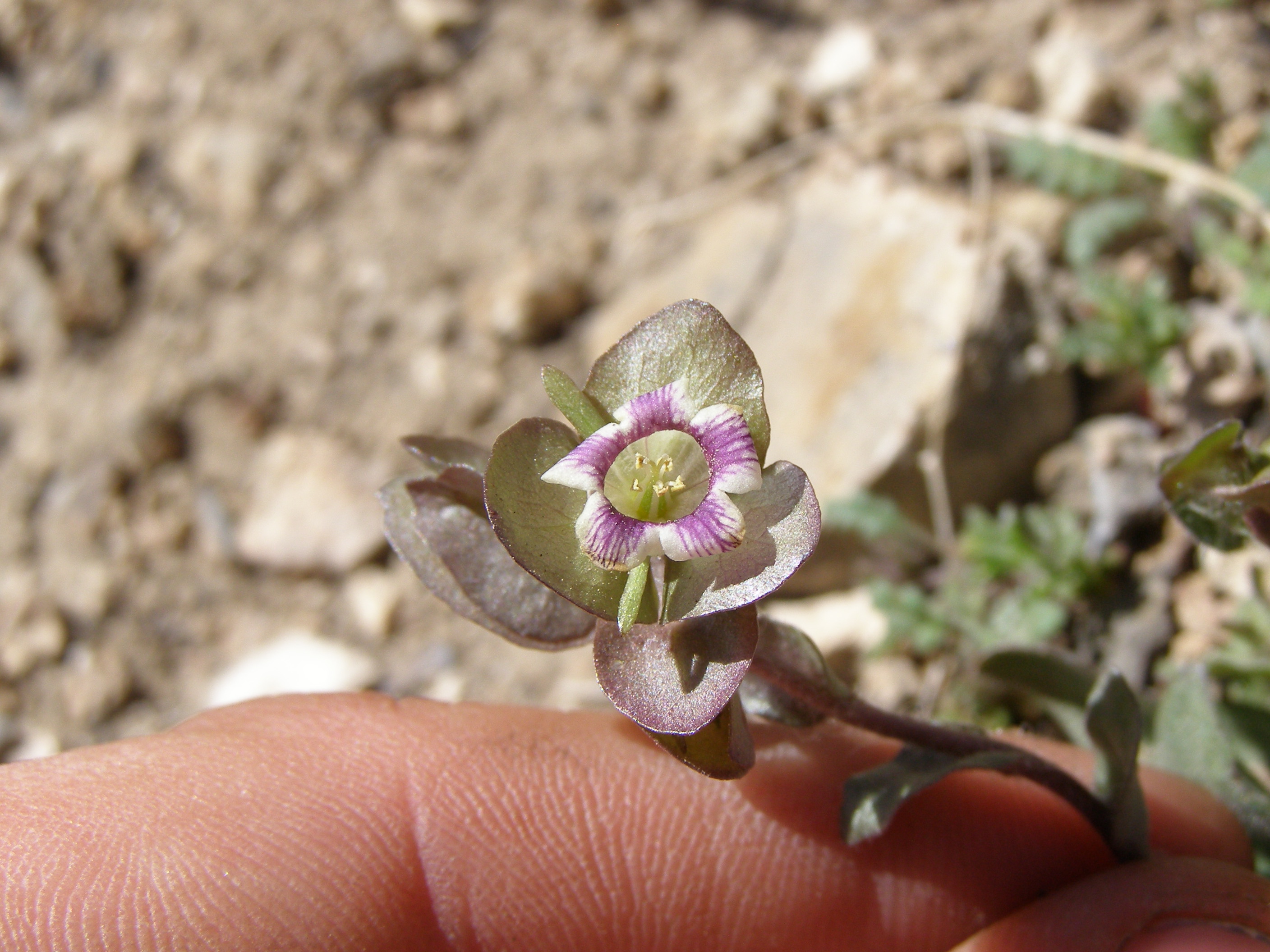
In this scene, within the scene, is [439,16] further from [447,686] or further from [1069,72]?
[447,686]

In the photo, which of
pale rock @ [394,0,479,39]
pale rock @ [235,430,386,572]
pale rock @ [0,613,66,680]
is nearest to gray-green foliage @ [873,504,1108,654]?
pale rock @ [235,430,386,572]

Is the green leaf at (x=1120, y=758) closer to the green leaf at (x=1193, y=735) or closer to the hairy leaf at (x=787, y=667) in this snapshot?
the green leaf at (x=1193, y=735)

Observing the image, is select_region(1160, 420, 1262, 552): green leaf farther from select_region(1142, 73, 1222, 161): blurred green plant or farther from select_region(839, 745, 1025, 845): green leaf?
select_region(1142, 73, 1222, 161): blurred green plant

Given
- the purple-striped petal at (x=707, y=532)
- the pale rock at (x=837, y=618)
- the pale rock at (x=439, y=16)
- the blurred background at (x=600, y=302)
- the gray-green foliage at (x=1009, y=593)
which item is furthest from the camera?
the pale rock at (x=439, y=16)

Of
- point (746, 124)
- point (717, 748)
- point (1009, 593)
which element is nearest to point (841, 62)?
point (746, 124)

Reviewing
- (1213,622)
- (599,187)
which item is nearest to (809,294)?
(599,187)

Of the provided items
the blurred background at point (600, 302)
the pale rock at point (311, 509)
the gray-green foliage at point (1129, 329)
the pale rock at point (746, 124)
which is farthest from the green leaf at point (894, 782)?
the pale rock at point (746, 124)

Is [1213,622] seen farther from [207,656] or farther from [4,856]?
[207,656]
